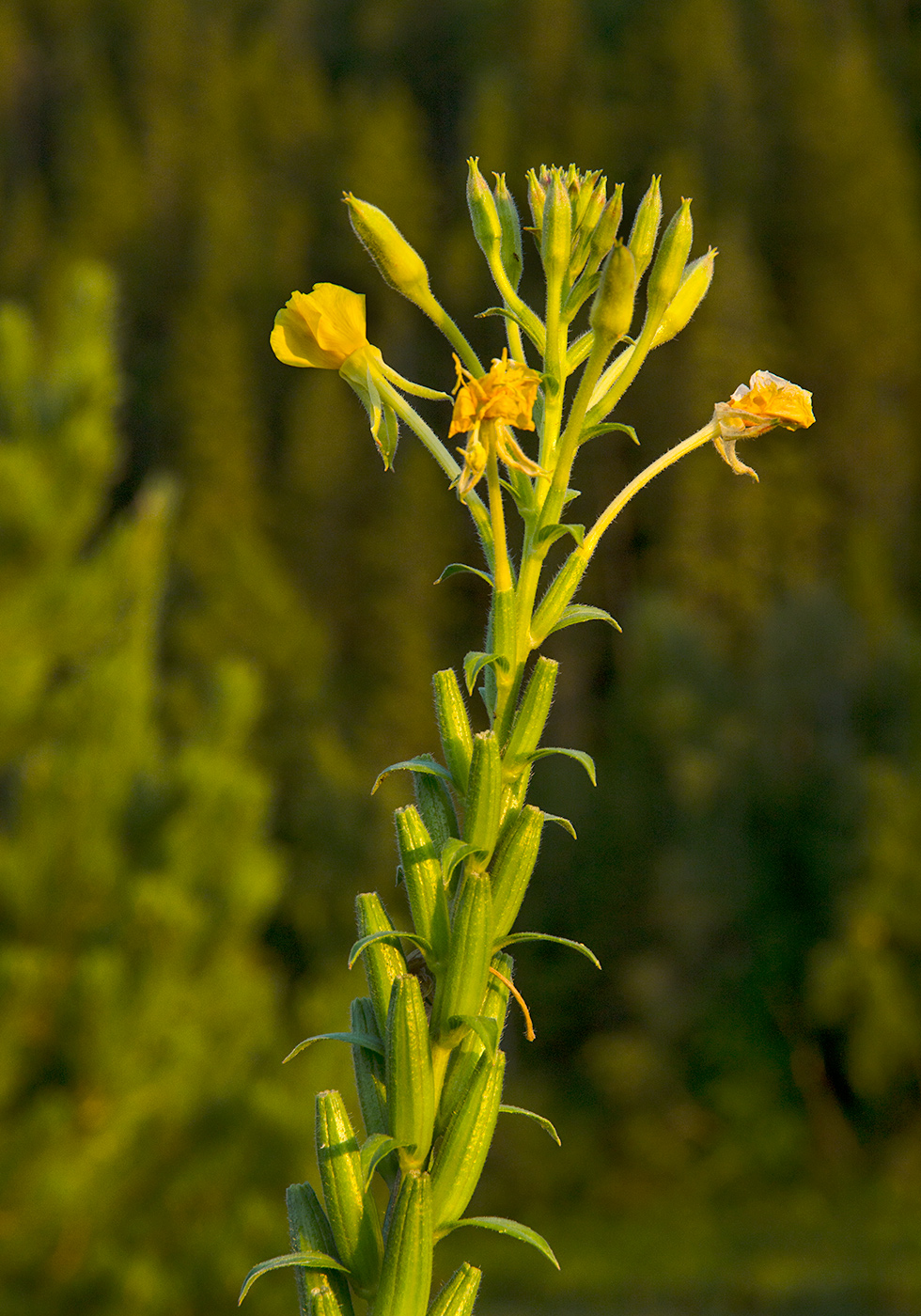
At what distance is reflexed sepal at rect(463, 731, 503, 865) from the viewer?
43.8 inches

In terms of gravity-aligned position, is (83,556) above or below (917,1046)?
above

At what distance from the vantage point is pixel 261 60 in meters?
46.4

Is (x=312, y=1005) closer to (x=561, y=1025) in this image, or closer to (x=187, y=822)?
(x=187, y=822)

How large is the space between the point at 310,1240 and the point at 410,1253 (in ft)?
Answer: 0.35

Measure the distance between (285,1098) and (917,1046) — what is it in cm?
1503

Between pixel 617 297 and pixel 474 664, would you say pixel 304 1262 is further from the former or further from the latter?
pixel 617 297

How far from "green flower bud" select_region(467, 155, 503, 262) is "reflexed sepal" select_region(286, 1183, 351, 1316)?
0.89 meters

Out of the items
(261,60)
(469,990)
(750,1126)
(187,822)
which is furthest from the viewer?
(261,60)

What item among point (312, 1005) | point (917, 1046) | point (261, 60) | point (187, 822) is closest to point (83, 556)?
point (187, 822)

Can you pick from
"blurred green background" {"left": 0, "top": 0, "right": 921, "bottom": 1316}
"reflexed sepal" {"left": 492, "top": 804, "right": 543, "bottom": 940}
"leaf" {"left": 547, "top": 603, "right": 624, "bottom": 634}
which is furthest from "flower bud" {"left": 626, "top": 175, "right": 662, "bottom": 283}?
"blurred green background" {"left": 0, "top": 0, "right": 921, "bottom": 1316}

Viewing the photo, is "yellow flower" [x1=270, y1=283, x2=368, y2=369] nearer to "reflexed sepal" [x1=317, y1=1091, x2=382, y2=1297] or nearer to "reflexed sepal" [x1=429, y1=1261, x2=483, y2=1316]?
"reflexed sepal" [x1=317, y1=1091, x2=382, y2=1297]

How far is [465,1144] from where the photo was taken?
109cm

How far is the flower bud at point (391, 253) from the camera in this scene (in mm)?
1342

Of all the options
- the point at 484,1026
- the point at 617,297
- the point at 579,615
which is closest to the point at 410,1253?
the point at 484,1026
